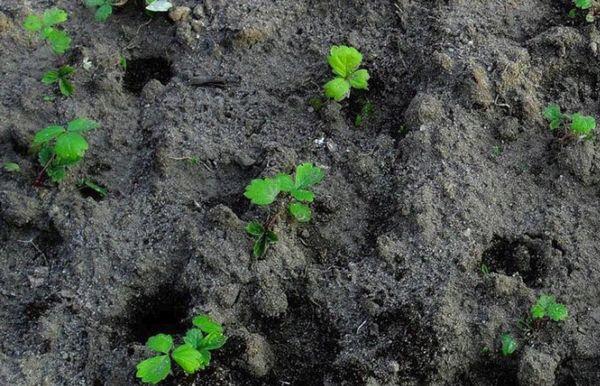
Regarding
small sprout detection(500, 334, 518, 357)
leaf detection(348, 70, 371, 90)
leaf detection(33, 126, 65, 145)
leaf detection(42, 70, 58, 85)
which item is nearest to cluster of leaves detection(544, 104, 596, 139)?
leaf detection(348, 70, 371, 90)

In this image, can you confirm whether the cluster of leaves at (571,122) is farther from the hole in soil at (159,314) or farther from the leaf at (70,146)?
the leaf at (70,146)

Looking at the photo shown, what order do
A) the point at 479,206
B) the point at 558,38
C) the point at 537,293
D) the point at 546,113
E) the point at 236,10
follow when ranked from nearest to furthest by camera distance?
the point at 537,293, the point at 479,206, the point at 546,113, the point at 558,38, the point at 236,10

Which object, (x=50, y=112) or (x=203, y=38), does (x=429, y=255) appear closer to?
(x=203, y=38)

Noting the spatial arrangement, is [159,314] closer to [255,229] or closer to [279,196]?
[255,229]

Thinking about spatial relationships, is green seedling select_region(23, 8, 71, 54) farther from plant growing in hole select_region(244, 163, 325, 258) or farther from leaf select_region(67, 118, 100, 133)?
plant growing in hole select_region(244, 163, 325, 258)

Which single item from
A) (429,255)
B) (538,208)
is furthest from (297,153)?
(538,208)

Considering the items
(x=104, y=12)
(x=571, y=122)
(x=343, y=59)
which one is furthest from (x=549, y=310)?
(x=104, y=12)
